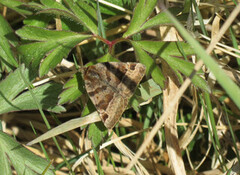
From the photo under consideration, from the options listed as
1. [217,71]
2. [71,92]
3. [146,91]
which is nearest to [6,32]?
[71,92]

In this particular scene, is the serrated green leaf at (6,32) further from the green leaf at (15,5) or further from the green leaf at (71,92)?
the green leaf at (71,92)

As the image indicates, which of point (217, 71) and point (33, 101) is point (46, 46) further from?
point (217, 71)

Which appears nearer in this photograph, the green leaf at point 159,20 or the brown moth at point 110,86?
the brown moth at point 110,86

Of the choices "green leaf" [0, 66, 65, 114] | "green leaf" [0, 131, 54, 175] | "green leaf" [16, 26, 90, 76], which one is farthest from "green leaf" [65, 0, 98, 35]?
"green leaf" [0, 131, 54, 175]

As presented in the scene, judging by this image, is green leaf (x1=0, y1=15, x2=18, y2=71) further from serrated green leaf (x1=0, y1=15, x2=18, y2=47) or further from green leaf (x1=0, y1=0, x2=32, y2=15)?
green leaf (x1=0, y1=0, x2=32, y2=15)

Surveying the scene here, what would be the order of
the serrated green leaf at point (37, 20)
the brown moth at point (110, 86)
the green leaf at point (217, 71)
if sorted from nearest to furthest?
the green leaf at point (217, 71), the brown moth at point (110, 86), the serrated green leaf at point (37, 20)

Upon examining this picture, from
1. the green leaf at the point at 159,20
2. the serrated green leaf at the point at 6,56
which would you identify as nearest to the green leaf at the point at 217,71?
the green leaf at the point at 159,20
